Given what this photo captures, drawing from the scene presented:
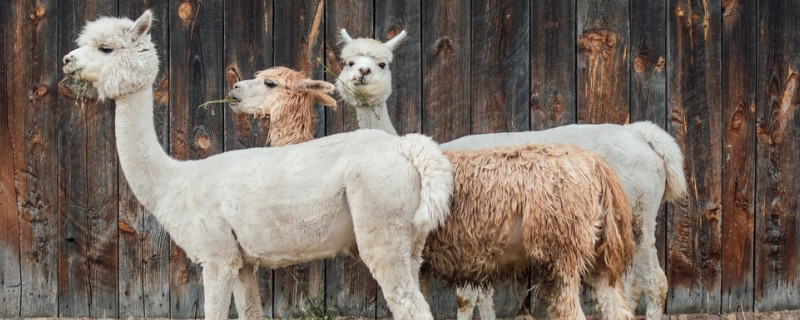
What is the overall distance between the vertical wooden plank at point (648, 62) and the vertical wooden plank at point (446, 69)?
3.63 feet

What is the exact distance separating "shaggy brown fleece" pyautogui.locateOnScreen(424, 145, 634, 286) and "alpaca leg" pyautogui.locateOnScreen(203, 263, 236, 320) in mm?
1071

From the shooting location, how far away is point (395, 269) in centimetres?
550

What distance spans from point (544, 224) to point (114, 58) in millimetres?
2432

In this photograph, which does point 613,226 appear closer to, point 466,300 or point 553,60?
point 466,300

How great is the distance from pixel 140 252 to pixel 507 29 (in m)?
2.90

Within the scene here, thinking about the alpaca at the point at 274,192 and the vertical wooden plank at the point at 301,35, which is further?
the vertical wooden plank at the point at 301,35

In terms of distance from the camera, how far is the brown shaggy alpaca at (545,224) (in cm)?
546

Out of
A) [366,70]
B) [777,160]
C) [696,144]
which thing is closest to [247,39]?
[366,70]

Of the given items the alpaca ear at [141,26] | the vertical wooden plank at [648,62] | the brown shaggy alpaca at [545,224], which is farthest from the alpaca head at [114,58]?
the vertical wooden plank at [648,62]

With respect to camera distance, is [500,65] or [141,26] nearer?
[141,26]

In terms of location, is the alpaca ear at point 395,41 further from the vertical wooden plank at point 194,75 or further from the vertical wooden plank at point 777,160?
the vertical wooden plank at point 777,160

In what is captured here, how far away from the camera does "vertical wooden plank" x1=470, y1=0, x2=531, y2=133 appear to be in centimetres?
724

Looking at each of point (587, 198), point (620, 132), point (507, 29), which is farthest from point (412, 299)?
point (507, 29)

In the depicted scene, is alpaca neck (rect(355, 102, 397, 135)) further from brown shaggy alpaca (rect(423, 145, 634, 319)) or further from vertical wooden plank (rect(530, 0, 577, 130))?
brown shaggy alpaca (rect(423, 145, 634, 319))
